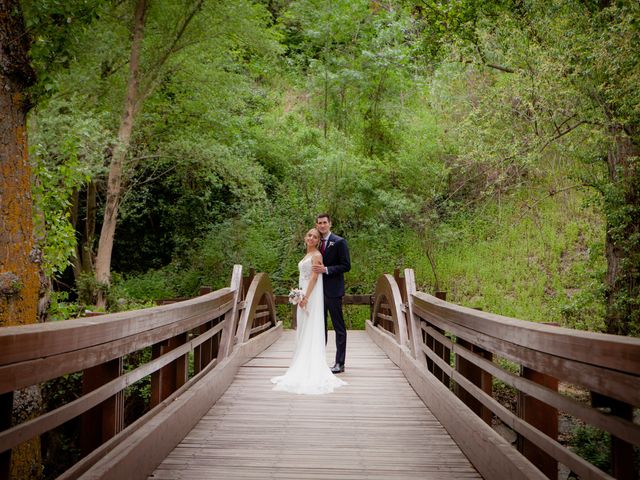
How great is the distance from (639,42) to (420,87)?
14.2 m

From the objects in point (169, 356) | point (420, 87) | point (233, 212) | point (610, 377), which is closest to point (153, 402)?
point (169, 356)

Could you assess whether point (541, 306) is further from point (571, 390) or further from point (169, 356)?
point (169, 356)

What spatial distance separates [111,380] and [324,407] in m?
2.67

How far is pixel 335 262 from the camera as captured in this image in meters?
7.07

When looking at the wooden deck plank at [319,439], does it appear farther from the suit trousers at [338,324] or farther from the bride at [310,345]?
the suit trousers at [338,324]

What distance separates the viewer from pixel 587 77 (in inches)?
368

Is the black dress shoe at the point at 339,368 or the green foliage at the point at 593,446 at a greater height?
the black dress shoe at the point at 339,368

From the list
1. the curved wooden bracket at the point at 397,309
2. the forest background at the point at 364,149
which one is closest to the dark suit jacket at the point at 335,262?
the curved wooden bracket at the point at 397,309

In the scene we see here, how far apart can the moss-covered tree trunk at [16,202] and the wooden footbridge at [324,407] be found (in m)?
1.43

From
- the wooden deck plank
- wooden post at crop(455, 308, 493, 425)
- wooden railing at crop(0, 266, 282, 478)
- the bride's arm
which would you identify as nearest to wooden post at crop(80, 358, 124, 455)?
wooden railing at crop(0, 266, 282, 478)

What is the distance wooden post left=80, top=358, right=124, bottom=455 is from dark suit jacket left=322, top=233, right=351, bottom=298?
4.07 meters

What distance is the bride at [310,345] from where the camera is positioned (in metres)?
6.07

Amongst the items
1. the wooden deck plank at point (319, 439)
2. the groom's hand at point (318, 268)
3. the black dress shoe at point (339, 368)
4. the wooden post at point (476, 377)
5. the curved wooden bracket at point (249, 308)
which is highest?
the groom's hand at point (318, 268)

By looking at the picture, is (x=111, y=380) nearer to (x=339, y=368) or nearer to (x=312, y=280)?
(x=312, y=280)
